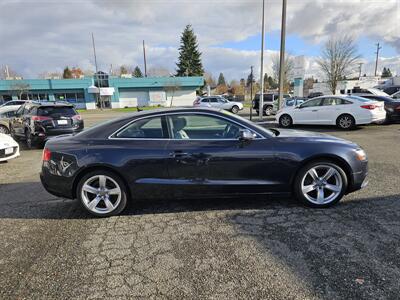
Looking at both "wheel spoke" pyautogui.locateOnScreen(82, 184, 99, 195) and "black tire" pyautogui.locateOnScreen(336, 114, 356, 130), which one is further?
"black tire" pyautogui.locateOnScreen(336, 114, 356, 130)

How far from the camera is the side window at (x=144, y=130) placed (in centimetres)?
417

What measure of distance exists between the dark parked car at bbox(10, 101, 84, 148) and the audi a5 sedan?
6381mm

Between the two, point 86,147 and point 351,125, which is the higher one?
point 86,147

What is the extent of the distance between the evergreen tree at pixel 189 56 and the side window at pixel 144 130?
59993mm

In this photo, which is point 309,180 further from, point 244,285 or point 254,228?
point 244,285

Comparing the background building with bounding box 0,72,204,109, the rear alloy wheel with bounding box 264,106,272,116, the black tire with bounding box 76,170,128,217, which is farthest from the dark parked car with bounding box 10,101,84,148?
the background building with bounding box 0,72,204,109

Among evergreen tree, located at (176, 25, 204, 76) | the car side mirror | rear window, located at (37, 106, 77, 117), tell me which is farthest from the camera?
evergreen tree, located at (176, 25, 204, 76)

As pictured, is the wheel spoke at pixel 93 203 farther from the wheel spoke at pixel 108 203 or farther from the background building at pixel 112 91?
the background building at pixel 112 91

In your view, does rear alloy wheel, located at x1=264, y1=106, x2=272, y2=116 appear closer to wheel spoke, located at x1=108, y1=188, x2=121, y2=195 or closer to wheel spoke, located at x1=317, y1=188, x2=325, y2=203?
wheel spoke, located at x1=317, y1=188, x2=325, y2=203

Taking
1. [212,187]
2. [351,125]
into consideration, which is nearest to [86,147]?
[212,187]

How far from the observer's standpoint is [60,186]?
164 inches

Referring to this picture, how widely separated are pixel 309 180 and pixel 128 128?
8.84 feet

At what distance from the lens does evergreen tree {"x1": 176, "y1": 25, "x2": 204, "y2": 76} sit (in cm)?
6238

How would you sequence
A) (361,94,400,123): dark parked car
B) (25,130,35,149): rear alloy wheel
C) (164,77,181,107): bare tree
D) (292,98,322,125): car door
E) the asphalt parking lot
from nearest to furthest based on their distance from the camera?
the asphalt parking lot → (25,130,35,149): rear alloy wheel → (292,98,322,125): car door → (361,94,400,123): dark parked car → (164,77,181,107): bare tree
